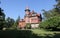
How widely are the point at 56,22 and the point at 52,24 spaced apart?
4.11ft

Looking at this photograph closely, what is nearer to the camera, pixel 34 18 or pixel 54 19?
pixel 54 19

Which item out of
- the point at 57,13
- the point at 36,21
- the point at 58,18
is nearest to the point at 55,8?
the point at 57,13

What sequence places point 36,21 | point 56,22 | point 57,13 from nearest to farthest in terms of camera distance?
point 56,22
point 57,13
point 36,21

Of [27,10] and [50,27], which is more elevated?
[27,10]

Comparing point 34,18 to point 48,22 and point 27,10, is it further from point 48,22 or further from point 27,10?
point 48,22

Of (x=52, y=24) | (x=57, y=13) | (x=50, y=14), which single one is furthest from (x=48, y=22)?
(x=50, y=14)

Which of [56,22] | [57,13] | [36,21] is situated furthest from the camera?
[36,21]

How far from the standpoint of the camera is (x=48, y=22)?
1839 inches

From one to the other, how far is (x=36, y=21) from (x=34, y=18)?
7.27 feet

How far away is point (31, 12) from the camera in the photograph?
96562 mm

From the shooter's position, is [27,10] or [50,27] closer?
[50,27]

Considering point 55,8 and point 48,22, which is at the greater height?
point 55,8

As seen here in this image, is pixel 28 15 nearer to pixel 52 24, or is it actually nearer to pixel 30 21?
pixel 30 21

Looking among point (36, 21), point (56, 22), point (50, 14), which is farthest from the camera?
point (36, 21)
